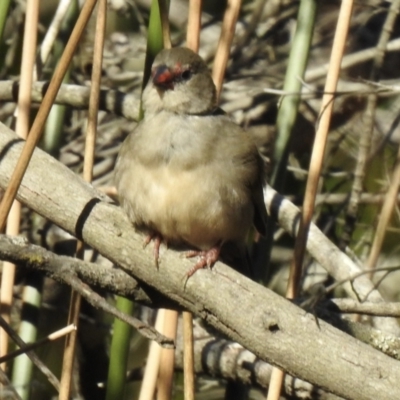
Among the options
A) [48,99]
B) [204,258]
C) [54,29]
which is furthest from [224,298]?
[54,29]

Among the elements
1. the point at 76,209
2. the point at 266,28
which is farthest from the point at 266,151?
the point at 76,209

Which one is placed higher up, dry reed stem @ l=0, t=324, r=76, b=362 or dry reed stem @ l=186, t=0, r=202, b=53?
dry reed stem @ l=186, t=0, r=202, b=53

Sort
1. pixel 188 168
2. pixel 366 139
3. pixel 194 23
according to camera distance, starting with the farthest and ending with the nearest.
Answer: pixel 366 139, pixel 188 168, pixel 194 23

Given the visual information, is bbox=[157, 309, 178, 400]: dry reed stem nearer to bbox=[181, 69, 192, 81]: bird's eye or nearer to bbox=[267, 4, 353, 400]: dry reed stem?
bbox=[267, 4, 353, 400]: dry reed stem

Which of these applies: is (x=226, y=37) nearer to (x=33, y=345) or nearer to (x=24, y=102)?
(x=24, y=102)

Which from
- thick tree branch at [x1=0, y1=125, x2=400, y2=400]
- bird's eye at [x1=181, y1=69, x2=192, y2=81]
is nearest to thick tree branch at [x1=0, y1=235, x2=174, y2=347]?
thick tree branch at [x1=0, y1=125, x2=400, y2=400]

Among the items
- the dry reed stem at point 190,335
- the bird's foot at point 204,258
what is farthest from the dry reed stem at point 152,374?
the bird's foot at point 204,258
